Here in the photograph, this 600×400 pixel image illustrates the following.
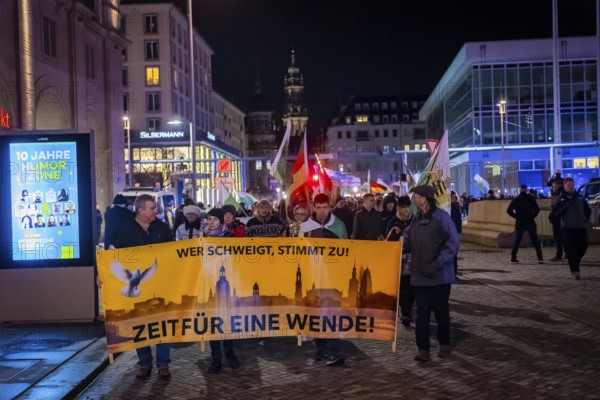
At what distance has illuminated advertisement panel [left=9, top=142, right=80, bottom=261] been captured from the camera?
10523 mm

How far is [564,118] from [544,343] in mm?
55623

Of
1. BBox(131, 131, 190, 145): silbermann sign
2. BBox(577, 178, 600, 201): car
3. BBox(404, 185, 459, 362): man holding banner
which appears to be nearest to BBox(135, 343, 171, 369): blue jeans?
BBox(404, 185, 459, 362): man holding banner

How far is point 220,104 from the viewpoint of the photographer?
4459 inches

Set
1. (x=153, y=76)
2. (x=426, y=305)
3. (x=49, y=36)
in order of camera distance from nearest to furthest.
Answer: (x=426, y=305) < (x=49, y=36) < (x=153, y=76)

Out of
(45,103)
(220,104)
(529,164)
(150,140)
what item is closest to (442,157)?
(45,103)

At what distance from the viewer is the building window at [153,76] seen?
8050cm

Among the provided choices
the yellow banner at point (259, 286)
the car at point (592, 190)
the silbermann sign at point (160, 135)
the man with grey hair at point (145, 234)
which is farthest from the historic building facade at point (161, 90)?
the yellow banner at point (259, 286)

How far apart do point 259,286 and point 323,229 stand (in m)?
1.08

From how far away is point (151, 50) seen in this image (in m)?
80.7

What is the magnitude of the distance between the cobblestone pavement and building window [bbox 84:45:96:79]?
120ft

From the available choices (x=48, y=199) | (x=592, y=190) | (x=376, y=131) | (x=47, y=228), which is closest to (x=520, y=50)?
(x=592, y=190)

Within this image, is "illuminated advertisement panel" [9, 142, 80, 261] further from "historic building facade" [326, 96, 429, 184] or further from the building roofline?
"historic building facade" [326, 96, 429, 184]

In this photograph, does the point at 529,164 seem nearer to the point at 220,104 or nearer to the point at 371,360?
the point at 371,360

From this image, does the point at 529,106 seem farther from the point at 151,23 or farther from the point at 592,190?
the point at 151,23
